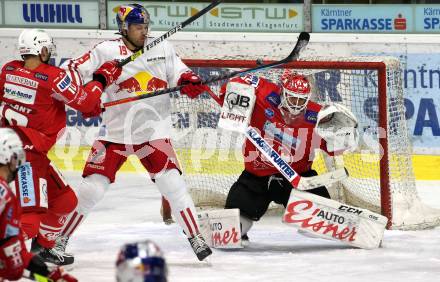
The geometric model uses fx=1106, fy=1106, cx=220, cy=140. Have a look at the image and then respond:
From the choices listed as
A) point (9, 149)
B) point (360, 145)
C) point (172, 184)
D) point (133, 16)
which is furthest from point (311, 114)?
point (9, 149)

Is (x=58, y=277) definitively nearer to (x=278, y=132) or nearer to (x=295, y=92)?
(x=295, y=92)

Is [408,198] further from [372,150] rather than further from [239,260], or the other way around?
[239,260]


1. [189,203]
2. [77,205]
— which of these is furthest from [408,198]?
[77,205]

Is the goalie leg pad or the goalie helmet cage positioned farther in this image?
the goalie helmet cage

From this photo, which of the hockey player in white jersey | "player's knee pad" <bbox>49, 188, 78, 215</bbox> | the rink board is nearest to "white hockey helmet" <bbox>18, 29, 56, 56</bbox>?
the hockey player in white jersey

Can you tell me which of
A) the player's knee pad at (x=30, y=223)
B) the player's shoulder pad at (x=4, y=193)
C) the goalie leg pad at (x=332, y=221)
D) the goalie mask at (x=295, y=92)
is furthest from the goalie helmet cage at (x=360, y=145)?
the player's shoulder pad at (x=4, y=193)

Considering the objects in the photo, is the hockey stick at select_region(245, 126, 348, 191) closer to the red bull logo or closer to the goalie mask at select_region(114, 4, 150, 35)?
the red bull logo

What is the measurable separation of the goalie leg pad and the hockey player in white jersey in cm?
55

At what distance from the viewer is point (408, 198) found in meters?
5.79

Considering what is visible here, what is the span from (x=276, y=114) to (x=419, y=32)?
2916 millimetres

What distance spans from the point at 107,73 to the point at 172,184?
0.54m

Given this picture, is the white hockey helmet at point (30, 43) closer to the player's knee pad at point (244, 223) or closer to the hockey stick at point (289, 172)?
the hockey stick at point (289, 172)

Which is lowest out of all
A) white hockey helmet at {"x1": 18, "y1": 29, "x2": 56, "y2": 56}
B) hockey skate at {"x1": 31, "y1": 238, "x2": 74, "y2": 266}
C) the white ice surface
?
the white ice surface

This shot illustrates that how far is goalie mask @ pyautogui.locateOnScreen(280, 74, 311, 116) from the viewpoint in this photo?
5.03m
